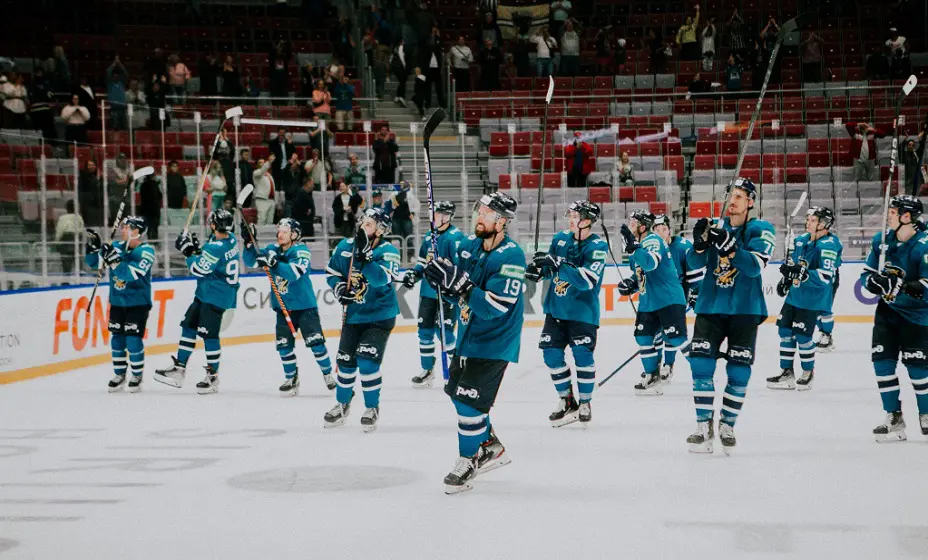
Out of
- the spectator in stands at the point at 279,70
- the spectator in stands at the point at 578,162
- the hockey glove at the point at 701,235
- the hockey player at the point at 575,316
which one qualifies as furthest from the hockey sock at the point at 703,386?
the spectator in stands at the point at 279,70

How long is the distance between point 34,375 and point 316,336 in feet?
9.66

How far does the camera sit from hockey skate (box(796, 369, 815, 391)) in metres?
9.17

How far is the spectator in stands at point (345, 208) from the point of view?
548 inches

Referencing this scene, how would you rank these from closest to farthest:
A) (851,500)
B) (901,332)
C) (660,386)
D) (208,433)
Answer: (851,500)
(901,332)
(208,433)
(660,386)

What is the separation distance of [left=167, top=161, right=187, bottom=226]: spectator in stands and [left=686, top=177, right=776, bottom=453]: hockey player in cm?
820

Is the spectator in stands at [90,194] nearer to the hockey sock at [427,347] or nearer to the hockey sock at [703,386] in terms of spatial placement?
the hockey sock at [427,347]

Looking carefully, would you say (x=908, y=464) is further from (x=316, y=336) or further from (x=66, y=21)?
(x=66, y=21)

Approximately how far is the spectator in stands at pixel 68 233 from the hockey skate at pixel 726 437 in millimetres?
7266

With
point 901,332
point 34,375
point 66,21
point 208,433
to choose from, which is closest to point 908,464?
point 901,332

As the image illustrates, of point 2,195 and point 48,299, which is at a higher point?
point 2,195

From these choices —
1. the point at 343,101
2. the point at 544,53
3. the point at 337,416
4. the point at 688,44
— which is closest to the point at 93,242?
the point at 337,416

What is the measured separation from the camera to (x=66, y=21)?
18.9m

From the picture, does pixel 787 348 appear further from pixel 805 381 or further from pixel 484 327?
pixel 484 327

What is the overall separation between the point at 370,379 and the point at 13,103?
7.46 m
